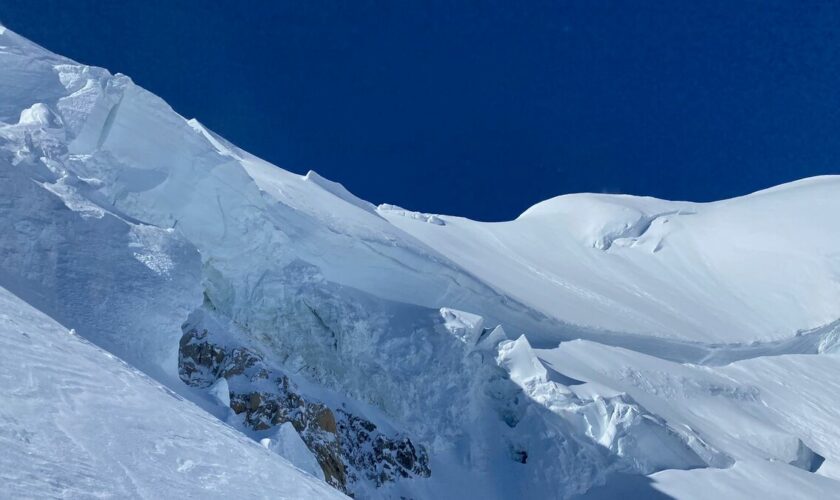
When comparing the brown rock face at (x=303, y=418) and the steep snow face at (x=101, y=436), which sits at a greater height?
Answer: the steep snow face at (x=101, y=436)

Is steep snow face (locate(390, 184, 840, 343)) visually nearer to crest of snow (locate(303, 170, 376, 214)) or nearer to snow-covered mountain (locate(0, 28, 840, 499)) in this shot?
snow-covered mountain (locate(0, 28, 840, 499))

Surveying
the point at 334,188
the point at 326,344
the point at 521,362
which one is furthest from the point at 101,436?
the point at 334,188

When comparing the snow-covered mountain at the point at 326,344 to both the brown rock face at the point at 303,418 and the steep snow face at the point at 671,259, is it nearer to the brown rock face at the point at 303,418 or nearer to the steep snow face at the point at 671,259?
the brown rock face at the point at 303,418

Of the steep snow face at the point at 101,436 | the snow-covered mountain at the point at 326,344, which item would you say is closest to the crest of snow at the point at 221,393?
the snow-covered mountain at the point at 326,344

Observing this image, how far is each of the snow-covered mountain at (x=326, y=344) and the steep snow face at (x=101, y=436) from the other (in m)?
0.03

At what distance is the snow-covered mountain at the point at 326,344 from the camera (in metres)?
11.4

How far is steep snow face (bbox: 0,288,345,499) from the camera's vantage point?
30.2 ft

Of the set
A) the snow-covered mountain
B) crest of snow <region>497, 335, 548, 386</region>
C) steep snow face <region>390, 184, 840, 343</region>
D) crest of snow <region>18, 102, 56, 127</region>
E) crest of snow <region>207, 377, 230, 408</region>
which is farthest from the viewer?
steep snow face <region>390, 184, 840, 343</region>

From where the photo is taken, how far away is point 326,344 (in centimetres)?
2559

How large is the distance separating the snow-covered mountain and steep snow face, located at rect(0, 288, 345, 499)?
0.03 meters

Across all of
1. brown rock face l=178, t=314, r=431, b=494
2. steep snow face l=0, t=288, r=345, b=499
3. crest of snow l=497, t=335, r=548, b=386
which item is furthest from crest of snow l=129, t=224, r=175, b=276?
crest of snow l=497, t=335, r=548, b=386

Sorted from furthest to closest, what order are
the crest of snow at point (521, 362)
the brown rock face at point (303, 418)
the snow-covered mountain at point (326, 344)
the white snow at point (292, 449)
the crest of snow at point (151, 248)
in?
the crest of snow at point (521, 362) → the brown rock face at point (303, 418) → the crest of snow at point (151, 248) → the white snow at point (292, 449) → the snow-covered mountain at point (326, 344)

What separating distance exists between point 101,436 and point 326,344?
50.4ft

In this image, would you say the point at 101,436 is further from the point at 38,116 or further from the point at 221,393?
the point at 38,116
